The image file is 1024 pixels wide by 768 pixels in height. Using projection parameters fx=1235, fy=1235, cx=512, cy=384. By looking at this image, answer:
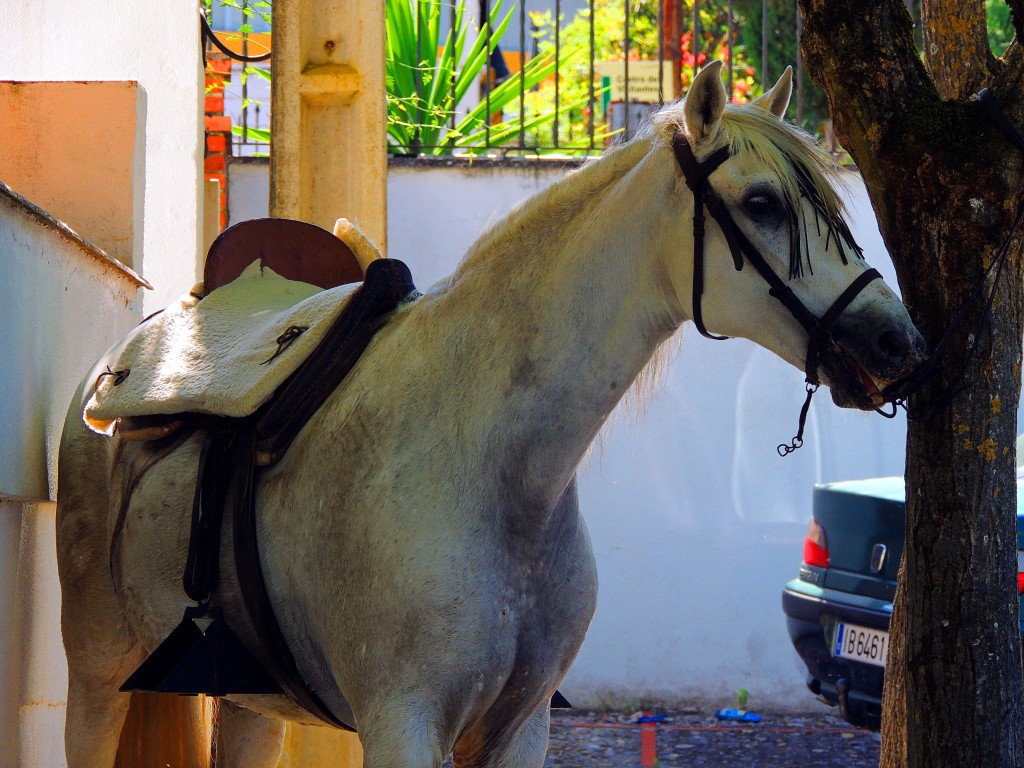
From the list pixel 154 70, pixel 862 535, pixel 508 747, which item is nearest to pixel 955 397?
pixel 508 747

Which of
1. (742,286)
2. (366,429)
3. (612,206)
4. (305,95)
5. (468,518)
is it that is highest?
(305,95)

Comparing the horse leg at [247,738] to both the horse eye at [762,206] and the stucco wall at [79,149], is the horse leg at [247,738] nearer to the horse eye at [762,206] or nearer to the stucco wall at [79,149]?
the stucco wall at [79,149]

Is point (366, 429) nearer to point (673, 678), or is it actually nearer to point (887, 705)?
point (887, 705)

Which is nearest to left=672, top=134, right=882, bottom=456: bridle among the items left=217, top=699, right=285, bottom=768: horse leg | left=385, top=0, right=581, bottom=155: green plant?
left=217, top=699, right=285, bottom=768: horse leg

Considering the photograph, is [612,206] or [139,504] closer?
[612,206]

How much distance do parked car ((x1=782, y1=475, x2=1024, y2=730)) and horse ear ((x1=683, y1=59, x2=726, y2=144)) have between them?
3.30 m

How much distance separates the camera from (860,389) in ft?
7.35

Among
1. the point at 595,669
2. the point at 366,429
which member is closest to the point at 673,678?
the point at 595,669

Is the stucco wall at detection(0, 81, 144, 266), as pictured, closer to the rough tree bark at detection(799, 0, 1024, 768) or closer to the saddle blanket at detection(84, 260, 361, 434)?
the saddle blanket at detection(84, 260, 361, 434)

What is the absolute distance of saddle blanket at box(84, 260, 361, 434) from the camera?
2.79m

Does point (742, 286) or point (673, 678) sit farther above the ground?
point (742, 286)

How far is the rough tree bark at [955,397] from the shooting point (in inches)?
106

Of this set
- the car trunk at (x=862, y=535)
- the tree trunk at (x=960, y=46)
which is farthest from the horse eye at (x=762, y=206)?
the car trunk at (x=862, y=535)

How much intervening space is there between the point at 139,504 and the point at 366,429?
77cm
